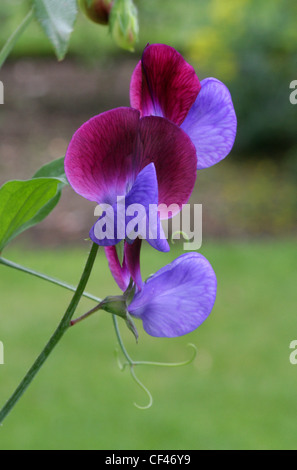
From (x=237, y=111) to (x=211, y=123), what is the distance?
4.34 m

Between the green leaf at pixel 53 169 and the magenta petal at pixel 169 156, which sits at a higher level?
the green leaf at pixel 53 169

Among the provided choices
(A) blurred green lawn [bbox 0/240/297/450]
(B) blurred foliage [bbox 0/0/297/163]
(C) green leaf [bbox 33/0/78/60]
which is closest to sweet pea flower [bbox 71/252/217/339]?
(C) green leaf [bbox 33/0/78/60]

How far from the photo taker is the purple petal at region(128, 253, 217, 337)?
321 mm

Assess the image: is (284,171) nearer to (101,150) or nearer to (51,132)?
(51,132)

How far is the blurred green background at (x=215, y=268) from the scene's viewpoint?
2.16 m

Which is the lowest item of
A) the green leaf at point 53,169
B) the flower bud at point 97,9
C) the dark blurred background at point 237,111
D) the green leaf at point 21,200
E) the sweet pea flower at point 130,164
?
the sweet pea flower at point 130,164

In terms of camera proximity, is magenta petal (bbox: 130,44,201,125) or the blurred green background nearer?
magenta petal (bbox: 130,44,201,125)

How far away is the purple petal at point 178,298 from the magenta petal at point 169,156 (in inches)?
1.3

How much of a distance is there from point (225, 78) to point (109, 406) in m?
3.10

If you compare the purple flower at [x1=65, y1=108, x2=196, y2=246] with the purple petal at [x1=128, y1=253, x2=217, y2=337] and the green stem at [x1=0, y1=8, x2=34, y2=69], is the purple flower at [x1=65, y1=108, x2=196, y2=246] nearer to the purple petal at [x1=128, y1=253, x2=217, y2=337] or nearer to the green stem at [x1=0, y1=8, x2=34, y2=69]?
the purple petal at [x1=128, y1=253, x2=217, y2=337]

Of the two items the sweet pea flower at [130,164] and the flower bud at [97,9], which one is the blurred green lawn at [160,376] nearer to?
the flower bud at [97,9]

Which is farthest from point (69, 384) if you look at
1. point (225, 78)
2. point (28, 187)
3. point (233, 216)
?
point (225, 78)

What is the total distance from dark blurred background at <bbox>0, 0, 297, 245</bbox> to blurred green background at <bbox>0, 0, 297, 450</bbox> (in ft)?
0.04

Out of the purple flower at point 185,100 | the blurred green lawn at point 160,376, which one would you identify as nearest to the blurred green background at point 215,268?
the blurred green lawn at point 160,376
